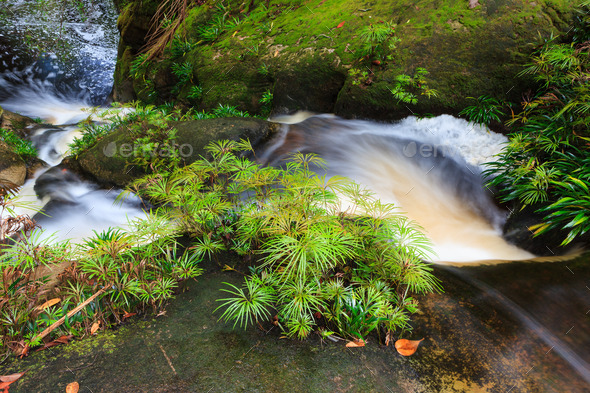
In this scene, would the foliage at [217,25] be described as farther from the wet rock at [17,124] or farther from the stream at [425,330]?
the wet rock at [17,124]

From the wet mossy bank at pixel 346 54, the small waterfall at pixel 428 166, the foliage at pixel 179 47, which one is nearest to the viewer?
the small waterfall at pixel 428 166

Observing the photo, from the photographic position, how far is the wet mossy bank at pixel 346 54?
14.4 feet

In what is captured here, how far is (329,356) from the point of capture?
2086 millimetres

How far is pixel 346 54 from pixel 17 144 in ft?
20.3

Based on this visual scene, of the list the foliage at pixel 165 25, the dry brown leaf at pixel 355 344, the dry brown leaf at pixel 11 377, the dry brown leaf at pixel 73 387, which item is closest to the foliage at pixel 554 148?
the dry brown leaf at pixel 355 344

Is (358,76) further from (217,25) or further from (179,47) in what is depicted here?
(179,47)

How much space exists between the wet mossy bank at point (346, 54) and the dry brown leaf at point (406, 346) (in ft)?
11.9

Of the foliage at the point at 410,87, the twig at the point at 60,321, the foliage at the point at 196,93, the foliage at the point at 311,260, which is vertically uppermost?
the foliage at the point at 410,87

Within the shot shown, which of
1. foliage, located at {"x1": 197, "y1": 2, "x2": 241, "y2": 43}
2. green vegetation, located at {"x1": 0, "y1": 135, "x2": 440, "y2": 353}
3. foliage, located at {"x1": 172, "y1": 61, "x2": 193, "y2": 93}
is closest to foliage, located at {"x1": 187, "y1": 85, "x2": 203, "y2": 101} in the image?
foliage, located at {"x1": 172, "y1": 61, "x2": 193, "y2": 93}

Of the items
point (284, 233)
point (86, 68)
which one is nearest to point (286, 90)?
point (284, 233)

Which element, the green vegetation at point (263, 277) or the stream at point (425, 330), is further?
the green vegetation at point (263, 277)

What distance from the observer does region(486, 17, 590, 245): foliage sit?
124 inches

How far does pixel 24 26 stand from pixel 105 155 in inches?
443

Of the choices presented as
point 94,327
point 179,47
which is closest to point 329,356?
point 94,327
